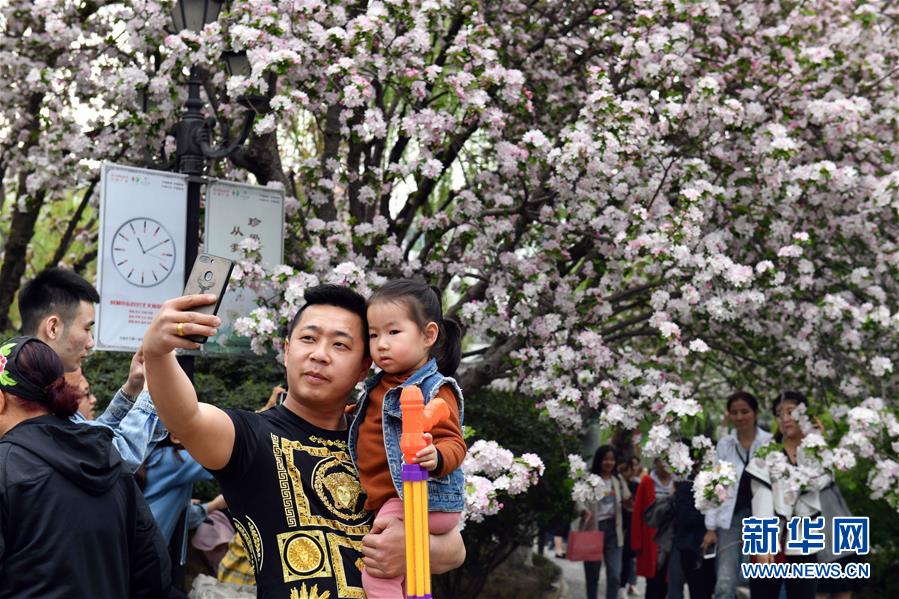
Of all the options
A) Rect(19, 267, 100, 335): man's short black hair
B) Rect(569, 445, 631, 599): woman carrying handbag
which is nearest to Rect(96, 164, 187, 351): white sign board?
Rect(19, 267, 100, 335): man's short black hair

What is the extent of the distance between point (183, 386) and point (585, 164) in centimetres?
492

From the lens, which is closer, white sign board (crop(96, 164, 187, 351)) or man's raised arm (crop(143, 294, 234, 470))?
man's raised arm (crop(143, 294, 234, 470))

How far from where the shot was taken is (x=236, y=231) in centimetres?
707

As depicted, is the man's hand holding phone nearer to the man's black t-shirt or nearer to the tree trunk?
the man's black t-shirt

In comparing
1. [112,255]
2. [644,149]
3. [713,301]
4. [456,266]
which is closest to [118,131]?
[112,255]

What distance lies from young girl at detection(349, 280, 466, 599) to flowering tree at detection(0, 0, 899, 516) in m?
3.64

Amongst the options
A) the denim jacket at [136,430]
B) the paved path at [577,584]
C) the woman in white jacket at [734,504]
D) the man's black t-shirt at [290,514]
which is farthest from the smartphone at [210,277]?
the paved path at [577,584]

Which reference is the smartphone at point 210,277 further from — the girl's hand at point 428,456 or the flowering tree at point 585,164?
the flowering tree at point 585,164

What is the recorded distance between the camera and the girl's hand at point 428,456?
8.10ft

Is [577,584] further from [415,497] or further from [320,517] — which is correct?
[415,497]

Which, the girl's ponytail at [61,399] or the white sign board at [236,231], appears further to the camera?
the white sign board at [236,231]

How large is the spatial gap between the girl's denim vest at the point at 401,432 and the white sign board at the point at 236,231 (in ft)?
13.6

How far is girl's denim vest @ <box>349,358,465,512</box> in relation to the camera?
2707mm

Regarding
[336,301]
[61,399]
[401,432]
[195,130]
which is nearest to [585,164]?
[195,130]
